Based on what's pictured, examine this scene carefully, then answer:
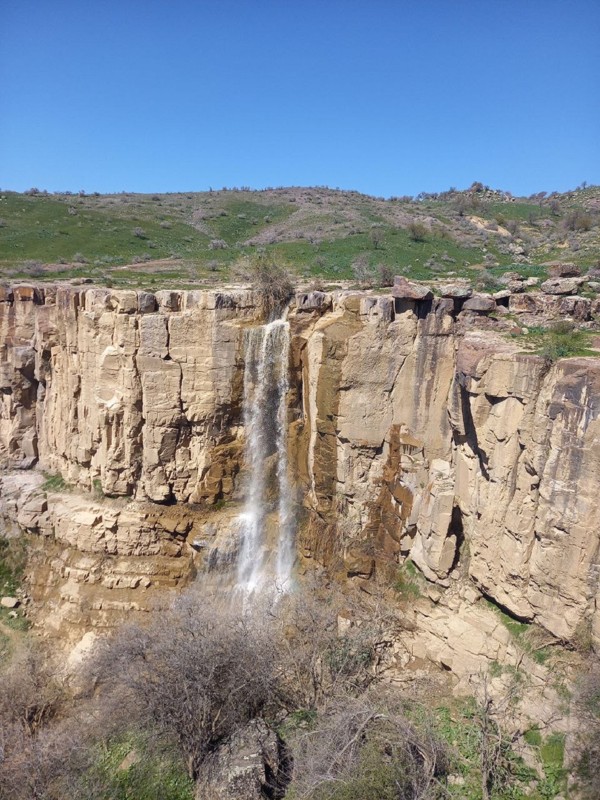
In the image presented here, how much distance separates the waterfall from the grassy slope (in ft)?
Result: 19.2

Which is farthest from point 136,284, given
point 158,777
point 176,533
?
point 158,777

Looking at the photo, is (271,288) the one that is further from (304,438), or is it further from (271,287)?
(304,438)

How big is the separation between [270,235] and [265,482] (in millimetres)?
25289

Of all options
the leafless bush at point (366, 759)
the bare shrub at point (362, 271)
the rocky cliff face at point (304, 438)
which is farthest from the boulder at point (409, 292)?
the leafless bush at point (366, 759)

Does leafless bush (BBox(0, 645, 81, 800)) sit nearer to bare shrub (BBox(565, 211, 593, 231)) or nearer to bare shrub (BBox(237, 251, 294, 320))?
bare shrub (BBox(237, 251, 294, 320))

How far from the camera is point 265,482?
55.6 feet

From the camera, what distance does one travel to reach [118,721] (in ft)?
40.8

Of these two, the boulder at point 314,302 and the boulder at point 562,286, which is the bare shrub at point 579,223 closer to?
the boulder at point 562,286

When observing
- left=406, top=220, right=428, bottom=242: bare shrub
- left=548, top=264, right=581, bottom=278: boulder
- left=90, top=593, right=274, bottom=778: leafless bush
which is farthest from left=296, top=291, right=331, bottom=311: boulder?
left=406, top=220, right=428, bottom=242: bare shrub

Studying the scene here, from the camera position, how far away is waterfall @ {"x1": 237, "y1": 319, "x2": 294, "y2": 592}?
16.4 meters

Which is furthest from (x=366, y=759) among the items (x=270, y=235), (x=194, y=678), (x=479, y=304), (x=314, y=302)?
(x=270, y=235)

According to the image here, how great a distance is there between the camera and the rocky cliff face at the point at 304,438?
41.7ft

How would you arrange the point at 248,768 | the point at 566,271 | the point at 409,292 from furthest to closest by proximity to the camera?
1. the point at 566,271
2. the point at 409,292
3. the point at 248,768

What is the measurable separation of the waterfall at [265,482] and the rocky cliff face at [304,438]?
0.40 metres
